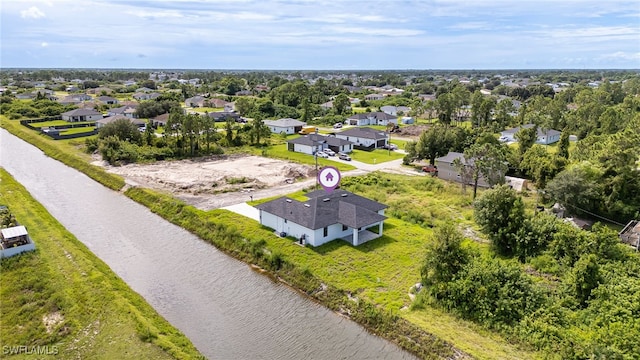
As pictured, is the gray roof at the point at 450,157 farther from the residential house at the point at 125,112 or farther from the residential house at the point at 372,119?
the residential house at the point at 125,112

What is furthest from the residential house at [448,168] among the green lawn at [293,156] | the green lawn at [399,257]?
the green lawn at [293,156]

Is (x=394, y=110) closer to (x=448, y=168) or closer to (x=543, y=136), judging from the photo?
(x=543, y=136)

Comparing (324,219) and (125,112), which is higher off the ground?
(125,112)

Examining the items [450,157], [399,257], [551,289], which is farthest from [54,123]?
[551,289]

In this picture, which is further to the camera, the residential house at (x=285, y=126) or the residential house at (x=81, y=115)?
the residential house at (x=81, y=115)

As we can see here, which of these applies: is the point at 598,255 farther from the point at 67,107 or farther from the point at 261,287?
the point at 67,107

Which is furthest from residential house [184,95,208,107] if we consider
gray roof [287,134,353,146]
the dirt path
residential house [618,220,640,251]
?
residential house [618,220,640,251]
